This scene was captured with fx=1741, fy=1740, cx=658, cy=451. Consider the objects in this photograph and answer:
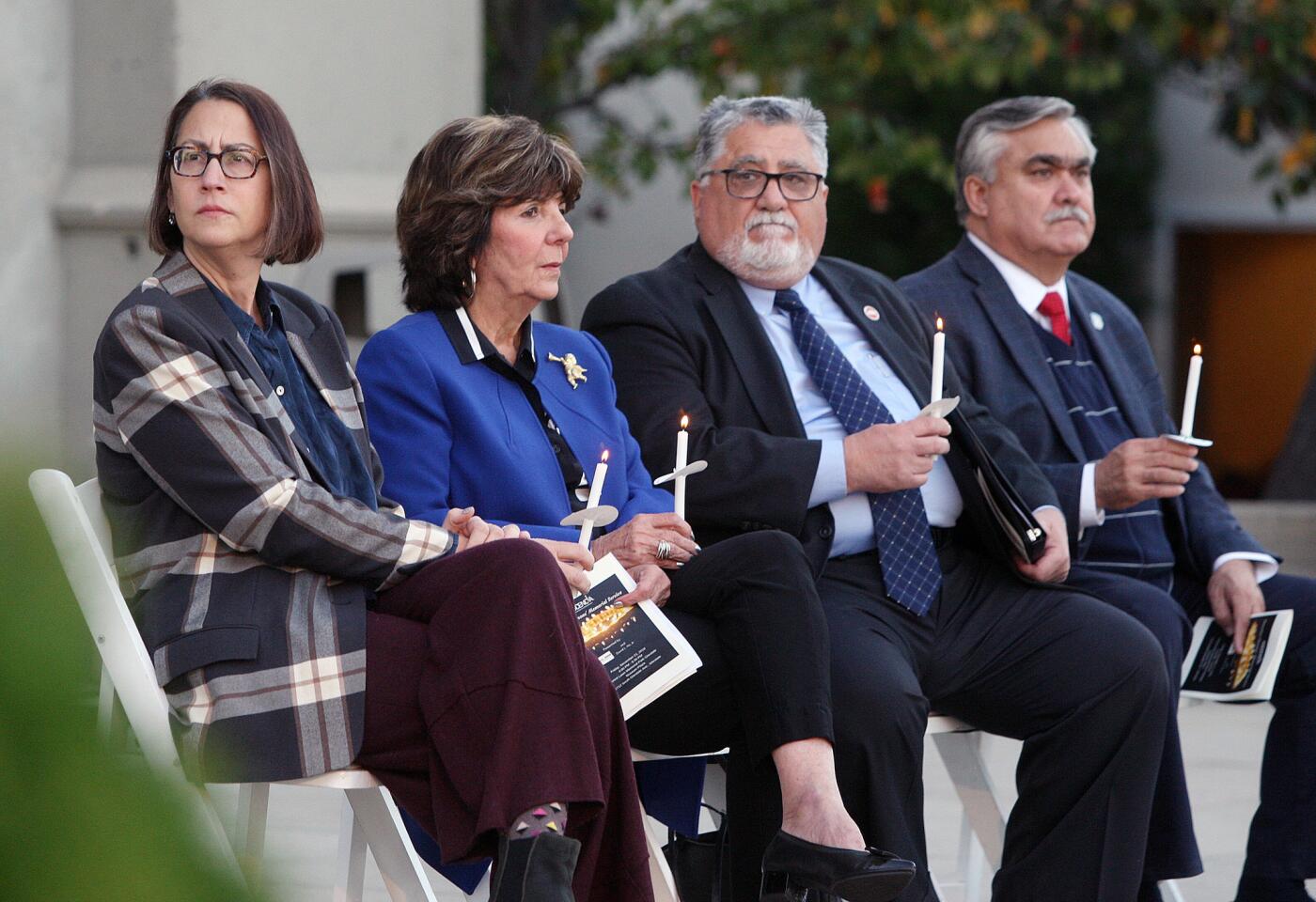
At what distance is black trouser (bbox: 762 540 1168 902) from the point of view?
9.89 feet

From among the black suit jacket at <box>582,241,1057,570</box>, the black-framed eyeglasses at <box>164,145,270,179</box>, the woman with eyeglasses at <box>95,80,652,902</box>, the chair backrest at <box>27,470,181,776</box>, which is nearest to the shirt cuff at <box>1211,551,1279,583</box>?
the black suit jacket at <box>582,241,1057,570</box>

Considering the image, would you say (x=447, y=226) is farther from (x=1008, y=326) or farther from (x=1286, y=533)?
(x=1286, y=533)

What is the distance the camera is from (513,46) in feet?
27.8

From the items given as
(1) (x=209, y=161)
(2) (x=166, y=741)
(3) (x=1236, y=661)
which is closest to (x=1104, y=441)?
(3) (x=1236, y=661)

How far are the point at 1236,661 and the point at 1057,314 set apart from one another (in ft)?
2.87

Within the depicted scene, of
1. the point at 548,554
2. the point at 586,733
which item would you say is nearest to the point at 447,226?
the point at 548,554

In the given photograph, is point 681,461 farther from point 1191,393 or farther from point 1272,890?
point 1272,890

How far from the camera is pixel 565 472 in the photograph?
302 cm

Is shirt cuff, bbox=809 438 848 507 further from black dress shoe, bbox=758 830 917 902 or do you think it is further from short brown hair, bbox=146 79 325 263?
short brown hair, bbox=146 79 325 263

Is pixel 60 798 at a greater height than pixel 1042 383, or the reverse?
pixel 60 798

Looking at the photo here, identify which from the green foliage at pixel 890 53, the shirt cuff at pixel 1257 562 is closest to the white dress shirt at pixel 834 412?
the shirt cuff at pixel 1257 562

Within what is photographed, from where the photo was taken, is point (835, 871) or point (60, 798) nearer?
point (60, 798)

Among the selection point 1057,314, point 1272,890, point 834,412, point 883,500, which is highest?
point 1057,314

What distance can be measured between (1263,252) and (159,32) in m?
Result: 10.6
